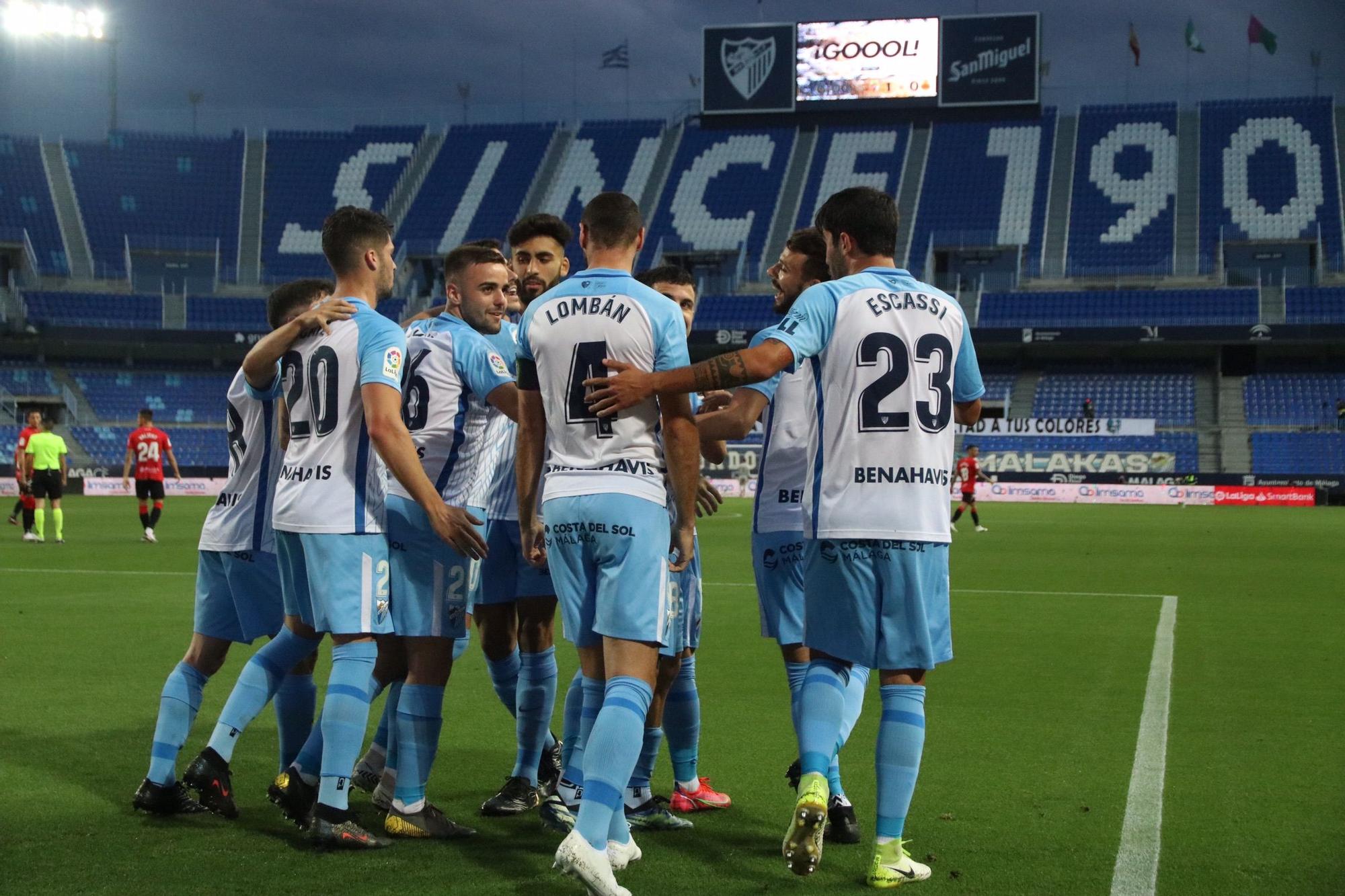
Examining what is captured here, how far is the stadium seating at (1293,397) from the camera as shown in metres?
45.5

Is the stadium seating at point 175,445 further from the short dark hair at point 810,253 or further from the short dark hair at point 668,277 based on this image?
the short dark hair at point 810,253

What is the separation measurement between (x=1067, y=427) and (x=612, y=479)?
43.1m

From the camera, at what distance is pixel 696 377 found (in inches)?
181

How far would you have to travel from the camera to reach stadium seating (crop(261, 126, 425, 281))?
180 ft

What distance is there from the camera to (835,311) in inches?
189

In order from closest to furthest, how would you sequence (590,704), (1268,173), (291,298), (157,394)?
(590,704) → (291,298) → (157,394) → (1268,173)

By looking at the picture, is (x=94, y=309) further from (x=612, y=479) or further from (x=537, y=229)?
(x=612, y=479)

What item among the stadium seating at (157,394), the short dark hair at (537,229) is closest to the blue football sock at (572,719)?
the short dark hair at (537,229)

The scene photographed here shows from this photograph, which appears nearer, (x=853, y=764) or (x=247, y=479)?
(x=247, y=479)

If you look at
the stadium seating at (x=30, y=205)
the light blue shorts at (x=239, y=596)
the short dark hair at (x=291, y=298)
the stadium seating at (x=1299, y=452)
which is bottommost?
the light blue shorts at (x=239, y=596)

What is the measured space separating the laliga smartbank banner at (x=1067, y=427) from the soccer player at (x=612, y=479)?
4109 cm

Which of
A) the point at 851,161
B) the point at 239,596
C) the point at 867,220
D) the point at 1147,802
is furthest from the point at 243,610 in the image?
the point at 851,161

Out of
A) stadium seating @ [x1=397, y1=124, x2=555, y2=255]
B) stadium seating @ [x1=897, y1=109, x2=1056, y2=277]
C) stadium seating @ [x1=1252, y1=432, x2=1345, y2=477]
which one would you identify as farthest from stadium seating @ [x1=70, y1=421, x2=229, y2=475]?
stadium seating @ [x1=1252, y1=432, x2=1345, y2=477]

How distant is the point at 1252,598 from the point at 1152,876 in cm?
1024
